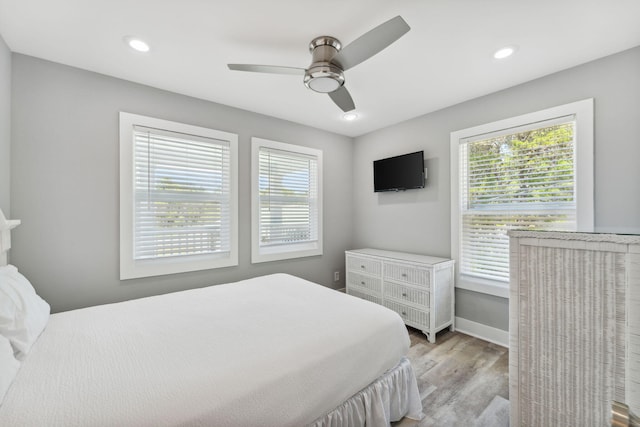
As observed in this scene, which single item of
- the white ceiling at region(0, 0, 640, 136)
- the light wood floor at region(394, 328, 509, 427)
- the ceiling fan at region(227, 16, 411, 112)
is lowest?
the light wood floor at region(394, 328, 509, 427)

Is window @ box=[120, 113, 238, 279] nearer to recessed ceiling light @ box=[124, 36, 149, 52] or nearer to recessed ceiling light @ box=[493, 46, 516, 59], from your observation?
recessed ceiling light @ box=[124, 36, 149, 52]

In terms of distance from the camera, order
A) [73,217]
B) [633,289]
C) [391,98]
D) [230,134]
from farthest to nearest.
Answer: [230,134] → [391,98] → [73,217] → [633,289]

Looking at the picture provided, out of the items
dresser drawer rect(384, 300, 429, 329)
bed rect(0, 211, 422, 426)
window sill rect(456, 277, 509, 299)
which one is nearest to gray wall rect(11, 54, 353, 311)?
bed rect(0, 211, 422, 426)

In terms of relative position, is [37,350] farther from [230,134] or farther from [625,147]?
[625,147]

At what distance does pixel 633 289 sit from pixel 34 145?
11.9 ft

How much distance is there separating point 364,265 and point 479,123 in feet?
6.80

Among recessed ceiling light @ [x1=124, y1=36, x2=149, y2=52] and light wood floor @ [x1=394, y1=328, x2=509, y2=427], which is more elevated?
recessed ceiling light @ [x1=124, y1=36, x2=149, y2=52]

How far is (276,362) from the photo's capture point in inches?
48.9

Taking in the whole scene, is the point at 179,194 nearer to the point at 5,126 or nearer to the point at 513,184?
the point at 5,126

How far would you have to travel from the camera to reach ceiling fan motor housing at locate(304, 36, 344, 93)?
1722mm

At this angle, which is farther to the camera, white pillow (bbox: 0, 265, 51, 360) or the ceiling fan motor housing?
the ceiling fan motor housing

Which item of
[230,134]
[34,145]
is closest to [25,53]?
[34,145]

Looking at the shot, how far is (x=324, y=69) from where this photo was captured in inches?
67.3

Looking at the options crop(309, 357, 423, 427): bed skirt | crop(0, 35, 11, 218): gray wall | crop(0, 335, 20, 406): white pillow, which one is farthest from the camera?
crop(0, 35, 11, 218): gray wall
